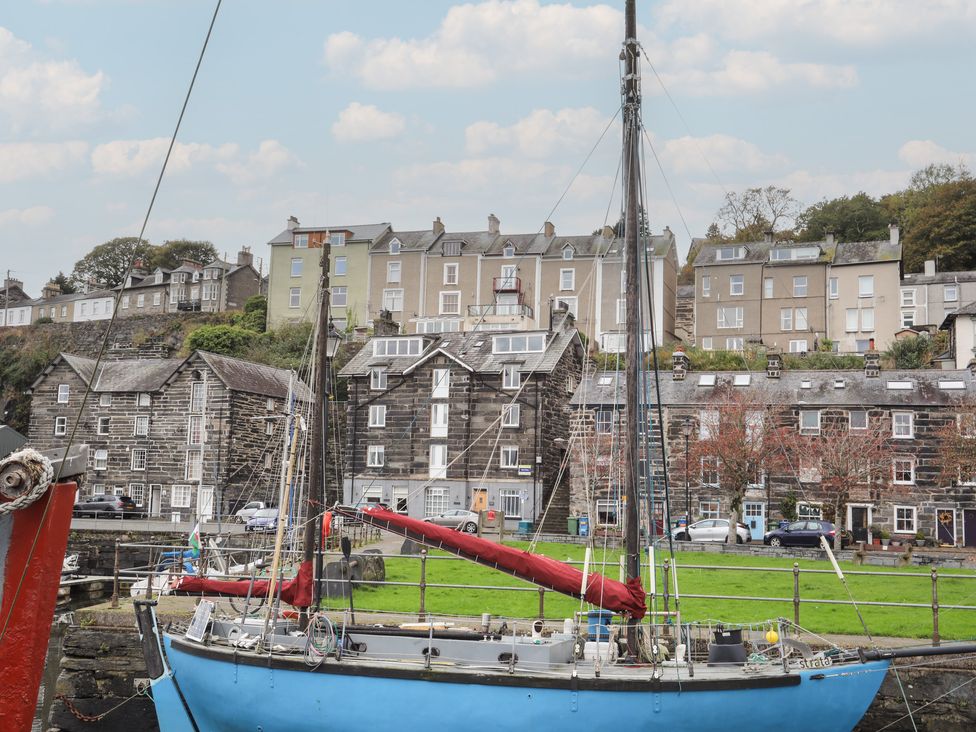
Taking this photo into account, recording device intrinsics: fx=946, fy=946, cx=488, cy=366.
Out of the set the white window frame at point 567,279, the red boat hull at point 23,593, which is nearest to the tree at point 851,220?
the white window frame at point 567,279

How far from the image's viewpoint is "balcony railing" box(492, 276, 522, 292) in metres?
68.1

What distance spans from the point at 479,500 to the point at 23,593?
3770 centimetres

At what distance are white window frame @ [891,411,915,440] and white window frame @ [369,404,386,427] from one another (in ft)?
81.9

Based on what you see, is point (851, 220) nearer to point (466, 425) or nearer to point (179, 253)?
point (466, 425)

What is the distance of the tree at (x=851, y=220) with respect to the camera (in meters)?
83.3

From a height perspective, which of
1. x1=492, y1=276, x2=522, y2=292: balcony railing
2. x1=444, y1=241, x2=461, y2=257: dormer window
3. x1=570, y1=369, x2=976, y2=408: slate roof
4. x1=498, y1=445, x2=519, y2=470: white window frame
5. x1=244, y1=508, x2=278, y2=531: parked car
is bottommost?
x1=244, y1=508, x2=278, y2=531: parked car

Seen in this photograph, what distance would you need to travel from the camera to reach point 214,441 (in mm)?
50719

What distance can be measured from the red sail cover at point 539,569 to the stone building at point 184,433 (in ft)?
110

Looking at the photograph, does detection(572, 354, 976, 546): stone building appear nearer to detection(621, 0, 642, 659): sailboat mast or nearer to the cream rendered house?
detection(621, 0, 642, 659): sailboat mast

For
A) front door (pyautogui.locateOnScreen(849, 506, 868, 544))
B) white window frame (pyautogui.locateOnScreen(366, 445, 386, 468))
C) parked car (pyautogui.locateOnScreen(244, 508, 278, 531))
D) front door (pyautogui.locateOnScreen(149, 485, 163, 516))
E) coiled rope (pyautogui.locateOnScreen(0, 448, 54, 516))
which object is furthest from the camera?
front door (pyautogui.locateOnScreen(149, 485, 163, 516))

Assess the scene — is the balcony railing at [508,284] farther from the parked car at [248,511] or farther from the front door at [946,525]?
the front door at [946,525]

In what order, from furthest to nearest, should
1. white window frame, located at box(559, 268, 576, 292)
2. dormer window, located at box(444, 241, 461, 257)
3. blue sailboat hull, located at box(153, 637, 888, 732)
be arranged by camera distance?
dormer window, located at box(444, 241, 461, 257) < white window frame, located at box(559, 268, 576, 292) < blue sailboat hull, located at box(153, 637, 888, 732)

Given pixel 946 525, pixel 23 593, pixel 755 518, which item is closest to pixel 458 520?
pixel 755 518

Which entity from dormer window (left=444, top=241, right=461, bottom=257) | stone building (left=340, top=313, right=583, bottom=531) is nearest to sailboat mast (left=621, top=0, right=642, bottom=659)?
stone building (left=340, top=313, right=583, bottom=531)
